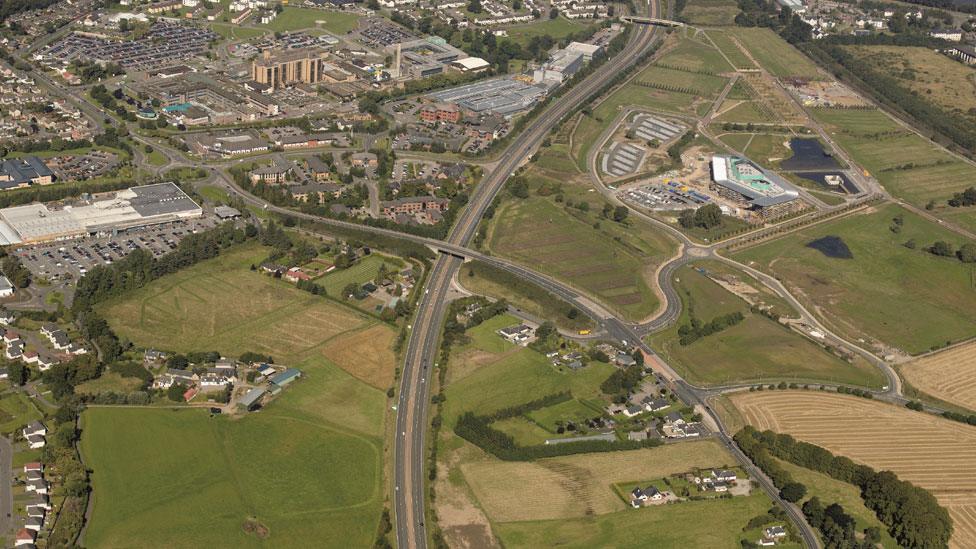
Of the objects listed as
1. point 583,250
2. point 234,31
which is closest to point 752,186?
point 583,250

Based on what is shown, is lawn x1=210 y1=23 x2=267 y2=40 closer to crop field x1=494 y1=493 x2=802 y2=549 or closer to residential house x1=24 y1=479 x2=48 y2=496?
residential house x1=24 y1=479 x2=48 y2=496

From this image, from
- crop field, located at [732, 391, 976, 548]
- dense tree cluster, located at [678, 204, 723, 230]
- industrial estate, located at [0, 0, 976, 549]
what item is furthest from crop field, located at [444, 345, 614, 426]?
dense tree cluster, located at [678, 204, 723, 230]

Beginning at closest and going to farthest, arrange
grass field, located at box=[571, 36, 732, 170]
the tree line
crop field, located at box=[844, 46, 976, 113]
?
the tree line → grass field, located at box=[571, 36, 732, 170] → crop field, located at box=[844, 46, 976, 113]

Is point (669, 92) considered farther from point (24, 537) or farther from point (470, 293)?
point (24, 537)

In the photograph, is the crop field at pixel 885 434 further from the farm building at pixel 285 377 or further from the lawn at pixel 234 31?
the lawn at pixel 234 31

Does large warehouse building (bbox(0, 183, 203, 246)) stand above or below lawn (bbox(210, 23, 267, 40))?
below

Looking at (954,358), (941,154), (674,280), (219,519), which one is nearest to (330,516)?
(219,519)
